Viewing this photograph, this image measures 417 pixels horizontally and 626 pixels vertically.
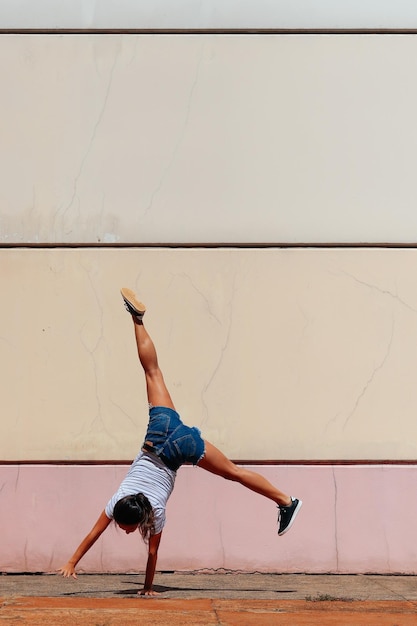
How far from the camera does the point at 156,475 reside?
6875 millimetres

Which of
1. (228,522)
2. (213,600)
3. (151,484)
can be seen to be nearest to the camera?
(213,600)

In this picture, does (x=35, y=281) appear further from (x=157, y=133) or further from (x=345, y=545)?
(x=345, y=545)

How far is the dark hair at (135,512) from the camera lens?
Result: 636 centimetres

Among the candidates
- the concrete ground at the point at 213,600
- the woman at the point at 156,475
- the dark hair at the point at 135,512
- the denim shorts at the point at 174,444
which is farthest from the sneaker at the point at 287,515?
the dark hair at the point at 135,512

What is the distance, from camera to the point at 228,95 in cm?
831

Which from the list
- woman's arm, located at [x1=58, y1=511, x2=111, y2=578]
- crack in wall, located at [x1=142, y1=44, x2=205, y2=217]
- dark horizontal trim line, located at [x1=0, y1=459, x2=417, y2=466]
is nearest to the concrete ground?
woman's arm, located at [x1=58, y1=511, x2=111, y2=578]

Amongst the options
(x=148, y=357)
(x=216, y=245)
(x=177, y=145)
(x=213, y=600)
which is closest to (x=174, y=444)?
(x=148, y=357)

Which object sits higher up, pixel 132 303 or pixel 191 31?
pixel 191 31

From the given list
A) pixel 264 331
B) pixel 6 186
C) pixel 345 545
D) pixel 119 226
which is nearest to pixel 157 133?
pixel 119 226

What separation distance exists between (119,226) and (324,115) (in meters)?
2.05

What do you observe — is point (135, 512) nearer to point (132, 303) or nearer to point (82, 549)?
point (82, 549)

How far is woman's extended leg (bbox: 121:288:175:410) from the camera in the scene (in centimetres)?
729

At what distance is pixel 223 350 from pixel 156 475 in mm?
1621

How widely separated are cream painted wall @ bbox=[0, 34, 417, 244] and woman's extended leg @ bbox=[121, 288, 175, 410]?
1.04 m
